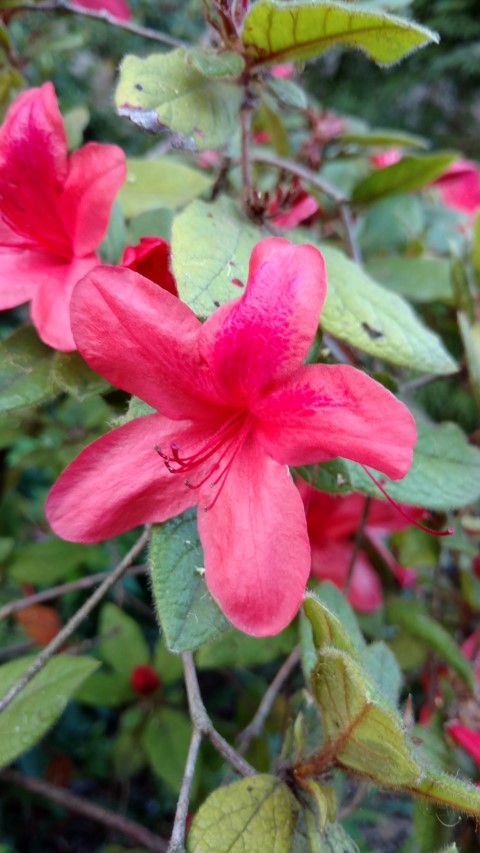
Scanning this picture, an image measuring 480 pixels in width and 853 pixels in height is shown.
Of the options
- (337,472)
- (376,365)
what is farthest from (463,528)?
(337,472)

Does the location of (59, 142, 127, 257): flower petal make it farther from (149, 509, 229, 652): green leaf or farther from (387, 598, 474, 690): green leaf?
(387, 598, 474, 690): green leaf

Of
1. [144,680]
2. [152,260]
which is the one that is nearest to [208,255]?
[152,260]

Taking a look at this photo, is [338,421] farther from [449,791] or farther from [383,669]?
[383,669]

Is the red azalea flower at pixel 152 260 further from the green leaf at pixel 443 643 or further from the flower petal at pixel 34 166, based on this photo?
the green leaf at pixel 443 643

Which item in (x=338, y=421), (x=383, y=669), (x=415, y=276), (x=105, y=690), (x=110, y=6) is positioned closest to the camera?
(x=338, y=421)

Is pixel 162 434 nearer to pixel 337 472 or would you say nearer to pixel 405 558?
pixel 337 472

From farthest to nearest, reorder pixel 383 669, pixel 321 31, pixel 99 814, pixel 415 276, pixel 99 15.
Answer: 1. pixel 415 276
2. pixel 99 814
3. pixel 99 15
4. pixel 383 669
5. pixel 321 31
